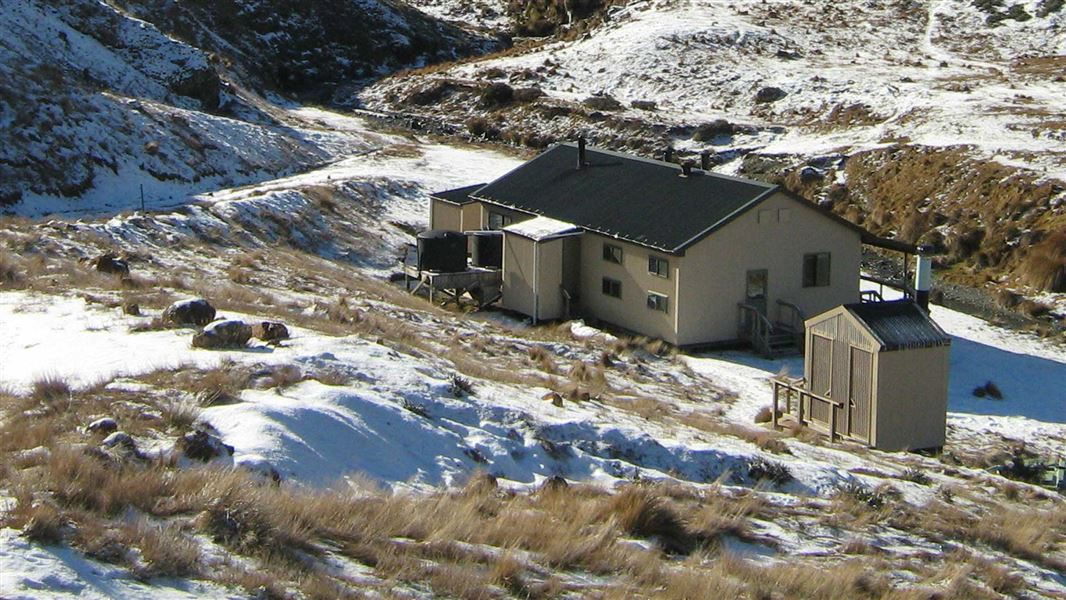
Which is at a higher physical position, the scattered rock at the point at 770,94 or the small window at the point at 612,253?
the scattered rock at the point at 770,94

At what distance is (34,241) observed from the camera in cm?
2983

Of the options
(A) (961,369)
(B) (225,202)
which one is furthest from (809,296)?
(B) (225,202)

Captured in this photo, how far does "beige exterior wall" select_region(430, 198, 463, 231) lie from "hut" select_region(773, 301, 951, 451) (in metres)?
17.3

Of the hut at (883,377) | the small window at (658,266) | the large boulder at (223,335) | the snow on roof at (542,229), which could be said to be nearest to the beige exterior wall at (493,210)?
the snow on roof at (542,229)

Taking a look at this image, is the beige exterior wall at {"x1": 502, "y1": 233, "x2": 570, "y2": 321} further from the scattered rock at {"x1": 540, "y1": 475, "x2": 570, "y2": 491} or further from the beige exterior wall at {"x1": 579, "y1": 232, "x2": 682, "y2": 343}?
the scattered rock at {"x1": 540, "y1": 475, "x2": 570, "y2": 491}

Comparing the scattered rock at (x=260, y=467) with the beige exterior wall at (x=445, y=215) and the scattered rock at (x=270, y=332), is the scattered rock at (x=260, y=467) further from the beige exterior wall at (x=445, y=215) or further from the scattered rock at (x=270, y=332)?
the beige exterior wall at (x=445, y=215)

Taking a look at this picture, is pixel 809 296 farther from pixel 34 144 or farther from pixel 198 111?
pixel 198 111

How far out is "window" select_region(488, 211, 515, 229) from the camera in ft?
123

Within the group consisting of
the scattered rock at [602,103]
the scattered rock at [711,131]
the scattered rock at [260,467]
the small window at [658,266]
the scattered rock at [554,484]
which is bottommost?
the small window at [658,266]

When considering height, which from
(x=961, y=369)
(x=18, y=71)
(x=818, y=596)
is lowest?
(x=961, y=369)

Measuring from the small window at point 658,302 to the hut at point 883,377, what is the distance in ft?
22.1

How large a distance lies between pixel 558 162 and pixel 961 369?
43.9 ft

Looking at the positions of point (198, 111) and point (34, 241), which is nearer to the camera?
point (34, 241)

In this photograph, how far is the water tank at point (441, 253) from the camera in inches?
1368
